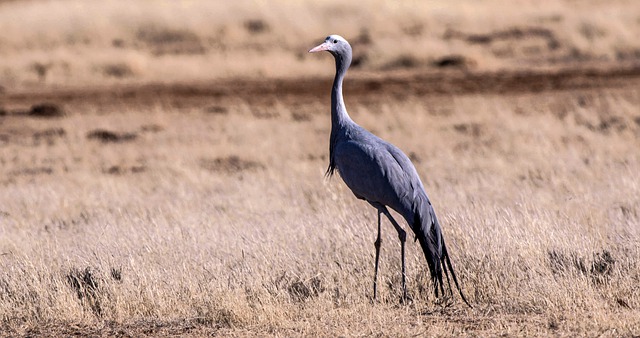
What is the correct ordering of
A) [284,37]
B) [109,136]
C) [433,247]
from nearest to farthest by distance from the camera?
[433,247] < [109,136] < [284,37]

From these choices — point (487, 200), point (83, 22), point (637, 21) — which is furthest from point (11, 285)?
point (83, 22)

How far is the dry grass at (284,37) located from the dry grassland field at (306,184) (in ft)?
0.39

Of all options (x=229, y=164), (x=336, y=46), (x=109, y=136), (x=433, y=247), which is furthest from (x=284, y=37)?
(x=433, y=247)

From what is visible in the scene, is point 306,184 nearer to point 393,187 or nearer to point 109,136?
point 393,187

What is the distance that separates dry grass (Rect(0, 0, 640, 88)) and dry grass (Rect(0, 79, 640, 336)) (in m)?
8.52

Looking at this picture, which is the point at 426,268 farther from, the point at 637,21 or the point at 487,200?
the point at 637,21

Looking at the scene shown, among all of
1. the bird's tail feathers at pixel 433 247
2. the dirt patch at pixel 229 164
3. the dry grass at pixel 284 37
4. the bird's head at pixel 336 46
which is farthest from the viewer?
the dry grass at pixel 284 37

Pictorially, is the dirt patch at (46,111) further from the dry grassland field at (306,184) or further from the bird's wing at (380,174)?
the bird's wing at (380,174)

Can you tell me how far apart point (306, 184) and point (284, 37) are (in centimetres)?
1759

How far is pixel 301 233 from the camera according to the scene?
830 centimetres

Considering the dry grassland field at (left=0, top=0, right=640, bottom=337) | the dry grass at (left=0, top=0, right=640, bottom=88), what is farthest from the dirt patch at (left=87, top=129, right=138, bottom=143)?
the dry grass at (left=0, top=0, right=640, bottom=88)

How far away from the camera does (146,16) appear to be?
104 feet

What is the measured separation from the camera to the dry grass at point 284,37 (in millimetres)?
23797

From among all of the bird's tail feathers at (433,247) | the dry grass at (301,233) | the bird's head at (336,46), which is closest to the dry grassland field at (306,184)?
the dry grass at (301,233)
